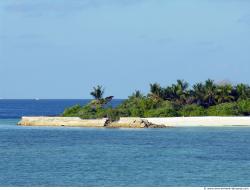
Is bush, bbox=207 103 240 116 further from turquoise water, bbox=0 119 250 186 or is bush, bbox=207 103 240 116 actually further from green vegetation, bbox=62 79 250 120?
turquoise water, bbox=0 119 250 186

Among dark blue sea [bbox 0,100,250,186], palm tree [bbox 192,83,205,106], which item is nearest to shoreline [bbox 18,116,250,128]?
palm tree [bbox 192,83,205,106]

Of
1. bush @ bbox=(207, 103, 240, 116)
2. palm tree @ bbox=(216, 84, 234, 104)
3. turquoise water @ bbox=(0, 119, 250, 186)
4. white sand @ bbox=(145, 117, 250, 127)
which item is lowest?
turquoise water @ bbox=(0, 119, 250, 186)

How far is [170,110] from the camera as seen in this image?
125750 mm

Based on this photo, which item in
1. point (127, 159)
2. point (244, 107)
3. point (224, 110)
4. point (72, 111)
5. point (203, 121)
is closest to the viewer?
point (127, 159)

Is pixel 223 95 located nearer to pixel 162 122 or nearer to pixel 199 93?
pixel 199 93

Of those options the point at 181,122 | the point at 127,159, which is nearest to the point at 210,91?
the point at 181,122

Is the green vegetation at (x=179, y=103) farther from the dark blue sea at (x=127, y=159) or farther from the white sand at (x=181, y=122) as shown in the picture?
the dark blue sea at (x=127, y=159)

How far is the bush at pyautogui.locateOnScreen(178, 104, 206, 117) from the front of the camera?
127 meters

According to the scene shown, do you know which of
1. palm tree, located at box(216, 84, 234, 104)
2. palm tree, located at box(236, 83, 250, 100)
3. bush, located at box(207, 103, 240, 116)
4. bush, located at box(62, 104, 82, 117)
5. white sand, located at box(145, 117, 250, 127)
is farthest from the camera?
bush, located at box(62, 104, 82, 117)

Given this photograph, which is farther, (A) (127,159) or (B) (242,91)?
(B) (242,91)

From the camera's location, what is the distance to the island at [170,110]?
4825 inches

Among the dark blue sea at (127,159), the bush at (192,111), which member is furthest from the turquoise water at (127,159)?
the bush at (192,111)

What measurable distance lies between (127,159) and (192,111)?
64269 mm

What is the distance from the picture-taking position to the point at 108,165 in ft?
190
